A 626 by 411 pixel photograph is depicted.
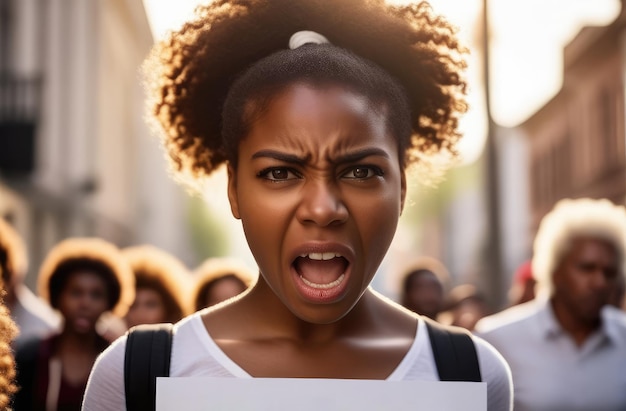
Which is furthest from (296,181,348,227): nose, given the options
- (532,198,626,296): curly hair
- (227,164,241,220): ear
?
(532,198,626,296): curly hair

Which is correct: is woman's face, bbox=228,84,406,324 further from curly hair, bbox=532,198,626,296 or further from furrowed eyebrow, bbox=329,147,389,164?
curly hair, bbox=532,198,626,296

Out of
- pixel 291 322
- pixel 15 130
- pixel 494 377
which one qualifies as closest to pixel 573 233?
pixel 494 377

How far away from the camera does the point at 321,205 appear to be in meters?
1.90

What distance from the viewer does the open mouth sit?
1.92 metres

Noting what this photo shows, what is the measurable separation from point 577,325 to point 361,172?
3474 millimetres

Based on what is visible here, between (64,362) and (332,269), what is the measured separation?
3621 millimetres

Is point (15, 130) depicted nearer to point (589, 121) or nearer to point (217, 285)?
point (217, 285)

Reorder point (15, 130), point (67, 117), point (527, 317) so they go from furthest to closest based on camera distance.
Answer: point (67, 117) < point (15, 130) < point (527, 317)

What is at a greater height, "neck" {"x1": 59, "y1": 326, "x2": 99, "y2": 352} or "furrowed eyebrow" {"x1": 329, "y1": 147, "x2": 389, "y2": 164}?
"furrowed eyebrow" {"x1": 329, "y1": 147, "x2": 389, "y2": 164}

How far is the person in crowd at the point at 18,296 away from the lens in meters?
5.43

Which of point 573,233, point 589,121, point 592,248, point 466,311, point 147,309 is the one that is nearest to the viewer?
point 592,248

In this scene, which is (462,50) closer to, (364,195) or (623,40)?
(364,195)

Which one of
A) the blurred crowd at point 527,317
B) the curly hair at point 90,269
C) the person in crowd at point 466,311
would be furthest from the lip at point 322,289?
the person in crowd at point 466,311

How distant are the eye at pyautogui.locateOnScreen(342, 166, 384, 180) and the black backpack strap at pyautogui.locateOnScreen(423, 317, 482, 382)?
15.1 inches
